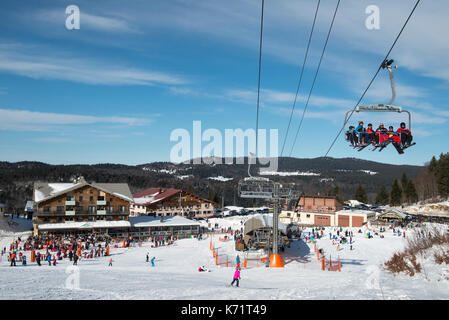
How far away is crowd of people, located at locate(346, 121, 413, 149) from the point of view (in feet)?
37.7

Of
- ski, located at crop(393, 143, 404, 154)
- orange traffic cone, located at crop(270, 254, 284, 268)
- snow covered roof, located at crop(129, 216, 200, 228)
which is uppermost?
ski, located at crop(393, 143, 404, 154)

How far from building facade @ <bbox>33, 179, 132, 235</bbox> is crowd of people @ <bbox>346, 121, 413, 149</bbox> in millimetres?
38042

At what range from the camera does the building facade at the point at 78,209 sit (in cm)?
4322

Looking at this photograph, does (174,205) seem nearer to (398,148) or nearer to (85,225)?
(85,225)

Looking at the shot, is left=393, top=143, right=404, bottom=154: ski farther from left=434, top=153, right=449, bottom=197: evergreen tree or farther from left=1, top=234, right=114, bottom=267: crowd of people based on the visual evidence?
left=434, top=153, right=449, bottom=197: evergreen tree

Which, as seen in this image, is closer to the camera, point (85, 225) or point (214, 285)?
point (214, 285)

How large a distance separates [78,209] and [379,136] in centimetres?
4226

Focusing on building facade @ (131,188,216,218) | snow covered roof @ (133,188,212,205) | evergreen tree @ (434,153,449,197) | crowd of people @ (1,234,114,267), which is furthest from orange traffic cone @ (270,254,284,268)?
evergreen tree @ (434,153,449,197)

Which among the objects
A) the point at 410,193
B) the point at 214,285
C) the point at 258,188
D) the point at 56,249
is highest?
the point at 258,188

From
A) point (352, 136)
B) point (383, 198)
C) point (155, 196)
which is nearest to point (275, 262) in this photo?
point (352, 136)

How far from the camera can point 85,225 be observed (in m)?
43.5

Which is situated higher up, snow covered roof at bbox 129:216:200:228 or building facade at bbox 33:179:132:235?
building facade at bbox 33:179:132:235
